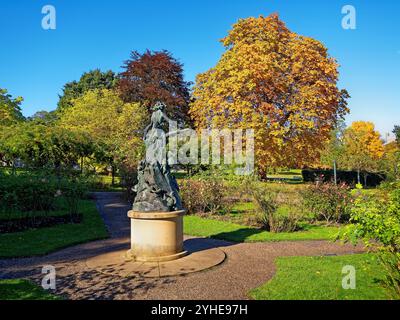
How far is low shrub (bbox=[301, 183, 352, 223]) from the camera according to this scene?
12623mm

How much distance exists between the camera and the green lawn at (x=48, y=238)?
28.6ft

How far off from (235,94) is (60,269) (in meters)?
17.3

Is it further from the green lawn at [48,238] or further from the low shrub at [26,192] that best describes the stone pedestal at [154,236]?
the low shrub at [26,192]

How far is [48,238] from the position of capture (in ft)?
33.3

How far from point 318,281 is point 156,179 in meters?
4.13

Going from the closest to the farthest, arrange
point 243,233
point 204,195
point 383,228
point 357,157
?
point 383,228 < point 243,233 < point 204,195 < point 357,157

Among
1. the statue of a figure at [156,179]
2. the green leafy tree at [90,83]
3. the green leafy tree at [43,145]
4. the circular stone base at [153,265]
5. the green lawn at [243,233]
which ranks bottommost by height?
the green lawn at [243,233]

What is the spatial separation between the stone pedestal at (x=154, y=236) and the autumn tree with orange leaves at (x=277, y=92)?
48.3 ft

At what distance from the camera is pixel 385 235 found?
4.82 meters

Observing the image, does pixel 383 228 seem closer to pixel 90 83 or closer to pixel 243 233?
pixel 243 233

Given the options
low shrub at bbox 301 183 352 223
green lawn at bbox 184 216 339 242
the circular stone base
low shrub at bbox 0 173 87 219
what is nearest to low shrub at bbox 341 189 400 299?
the circular stone base

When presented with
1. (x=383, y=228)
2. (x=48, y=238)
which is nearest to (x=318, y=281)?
(x=383, y=228)

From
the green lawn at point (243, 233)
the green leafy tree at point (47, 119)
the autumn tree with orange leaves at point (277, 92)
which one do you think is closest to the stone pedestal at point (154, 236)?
the green lawn at point (243, 233)
